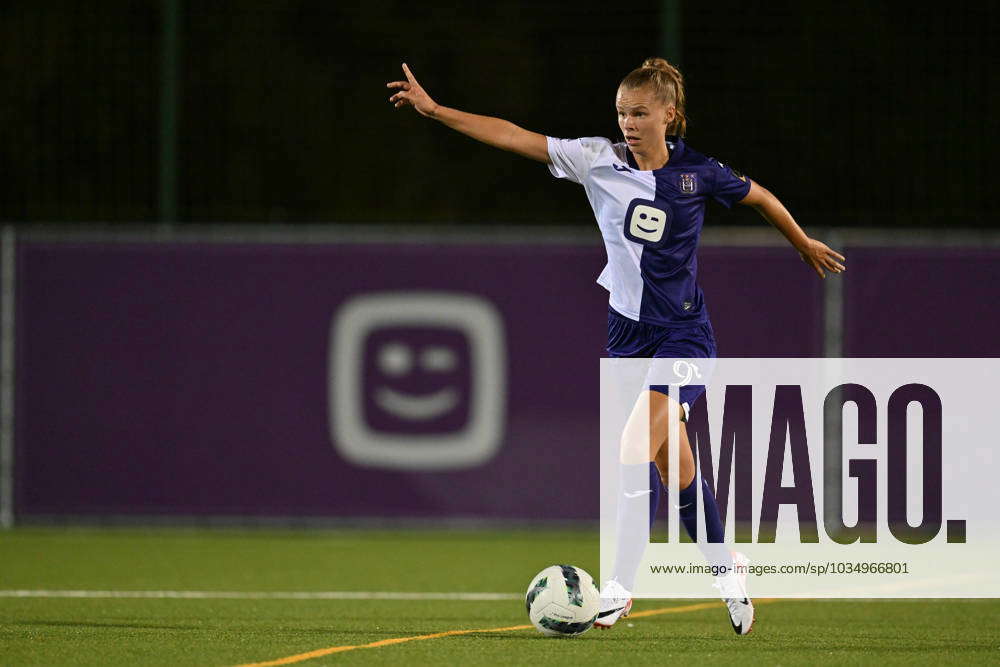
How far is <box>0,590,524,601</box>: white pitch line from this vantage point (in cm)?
838

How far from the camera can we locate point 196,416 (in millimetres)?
11695

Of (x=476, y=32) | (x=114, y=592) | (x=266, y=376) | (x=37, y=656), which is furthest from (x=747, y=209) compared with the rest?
(x=37, y=656)

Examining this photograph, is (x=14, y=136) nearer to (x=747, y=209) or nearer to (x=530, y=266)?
(x=530, y=266)

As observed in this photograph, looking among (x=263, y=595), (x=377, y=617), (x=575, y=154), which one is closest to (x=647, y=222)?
(x=575, y=154)

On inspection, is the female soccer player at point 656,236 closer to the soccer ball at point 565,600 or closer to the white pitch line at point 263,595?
the soccer ball at point 565,600

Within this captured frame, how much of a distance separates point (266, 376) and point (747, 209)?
455cm

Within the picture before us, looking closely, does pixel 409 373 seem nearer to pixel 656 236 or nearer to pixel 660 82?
pixel 656 236

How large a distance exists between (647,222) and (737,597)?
4.99 ft

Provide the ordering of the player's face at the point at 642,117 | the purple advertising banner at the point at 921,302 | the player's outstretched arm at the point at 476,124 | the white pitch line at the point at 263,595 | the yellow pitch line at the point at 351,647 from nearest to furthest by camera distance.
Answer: the yellow pitch line at the point at 351,647
the player's outstretched arm at the point at 476,124
the player's face at the point at 642,117
the white pitch line at the point at 263,595
the purple advertising banner at the point at 921,302

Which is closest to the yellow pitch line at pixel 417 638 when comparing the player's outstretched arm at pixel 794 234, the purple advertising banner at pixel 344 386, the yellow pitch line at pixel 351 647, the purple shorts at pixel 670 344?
the yellow pitch line at pixel 351 647

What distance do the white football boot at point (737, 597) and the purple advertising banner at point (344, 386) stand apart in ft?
15.3

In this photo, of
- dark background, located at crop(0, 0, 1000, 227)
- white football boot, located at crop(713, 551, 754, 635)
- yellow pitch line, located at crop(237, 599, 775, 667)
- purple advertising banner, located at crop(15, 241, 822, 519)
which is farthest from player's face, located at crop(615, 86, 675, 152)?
dark background, located at crop(0, 0, 1000, 227)

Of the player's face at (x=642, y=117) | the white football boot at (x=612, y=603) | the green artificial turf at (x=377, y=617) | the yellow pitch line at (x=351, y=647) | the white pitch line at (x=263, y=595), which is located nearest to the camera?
the yellow pitch line at (x=351, y=647)

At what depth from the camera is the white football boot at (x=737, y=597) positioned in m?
6.84
